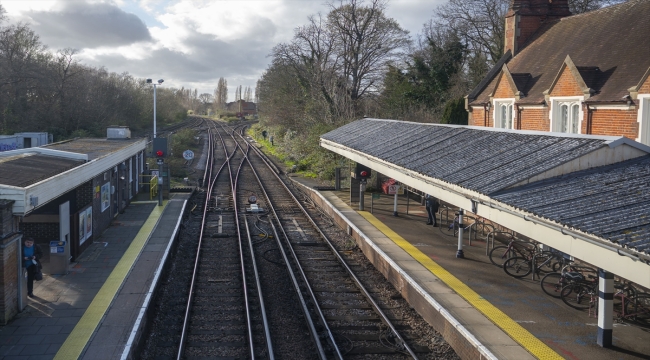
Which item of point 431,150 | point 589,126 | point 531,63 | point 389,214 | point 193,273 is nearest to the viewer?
point 193,273

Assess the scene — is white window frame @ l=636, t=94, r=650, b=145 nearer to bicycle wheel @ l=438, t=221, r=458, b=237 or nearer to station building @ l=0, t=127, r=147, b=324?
bicycle wheel @ l=438, t=221, r=458, b=237

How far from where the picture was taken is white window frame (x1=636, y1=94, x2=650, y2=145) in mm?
15500

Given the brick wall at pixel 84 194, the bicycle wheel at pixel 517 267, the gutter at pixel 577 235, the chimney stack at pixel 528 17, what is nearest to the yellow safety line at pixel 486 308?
the bicycle wheel at pixel 517 267

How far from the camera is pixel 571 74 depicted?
1891cm

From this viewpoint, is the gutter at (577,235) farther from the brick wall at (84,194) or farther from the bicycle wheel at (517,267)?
the brick wall at (84,194)

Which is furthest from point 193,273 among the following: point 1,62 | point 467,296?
point 1,62

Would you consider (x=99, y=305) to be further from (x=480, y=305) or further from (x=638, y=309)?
(x=638, y=309)

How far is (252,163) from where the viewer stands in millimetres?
40844

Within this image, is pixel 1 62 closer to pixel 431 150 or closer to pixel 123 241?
pixel 123 241

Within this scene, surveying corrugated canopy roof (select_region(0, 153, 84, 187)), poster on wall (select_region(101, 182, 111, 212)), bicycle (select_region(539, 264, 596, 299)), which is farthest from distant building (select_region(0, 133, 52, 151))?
bicycle (select_region(539, 264, 596, 299))

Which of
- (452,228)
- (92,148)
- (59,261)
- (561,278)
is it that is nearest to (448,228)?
(452,228)

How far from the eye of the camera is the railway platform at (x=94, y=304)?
933 cm

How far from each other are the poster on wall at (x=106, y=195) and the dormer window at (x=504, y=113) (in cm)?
1558

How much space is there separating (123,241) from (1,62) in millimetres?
28497
